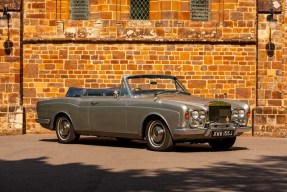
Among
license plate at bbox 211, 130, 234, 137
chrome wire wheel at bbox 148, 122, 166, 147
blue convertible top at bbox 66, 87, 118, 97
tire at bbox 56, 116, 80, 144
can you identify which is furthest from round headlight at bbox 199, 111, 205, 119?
tire at bbox 56, 116, 80, 144

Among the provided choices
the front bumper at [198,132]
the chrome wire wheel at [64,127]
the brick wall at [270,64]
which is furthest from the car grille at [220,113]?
the brick wall at [270,64]

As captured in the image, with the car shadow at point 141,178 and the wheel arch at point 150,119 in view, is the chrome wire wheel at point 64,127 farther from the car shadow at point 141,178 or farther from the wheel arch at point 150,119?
the car shadow at point 141,178


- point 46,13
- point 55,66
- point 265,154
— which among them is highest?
point 46,13

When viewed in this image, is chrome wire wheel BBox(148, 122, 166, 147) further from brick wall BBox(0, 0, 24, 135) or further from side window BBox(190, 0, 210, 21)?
side window BBox(190, 0, 210, 21)

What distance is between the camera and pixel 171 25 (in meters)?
20.8

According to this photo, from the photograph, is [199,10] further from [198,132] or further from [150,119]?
[198,132]

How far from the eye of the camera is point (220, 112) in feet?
42.2

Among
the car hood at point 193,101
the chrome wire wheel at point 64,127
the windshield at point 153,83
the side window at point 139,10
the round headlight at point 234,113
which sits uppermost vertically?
the side window at point 139,10

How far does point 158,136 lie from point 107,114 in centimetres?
156

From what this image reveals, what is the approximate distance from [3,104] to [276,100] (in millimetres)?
8113

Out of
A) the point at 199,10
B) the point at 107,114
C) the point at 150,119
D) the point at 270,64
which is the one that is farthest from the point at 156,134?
the point at 199,10

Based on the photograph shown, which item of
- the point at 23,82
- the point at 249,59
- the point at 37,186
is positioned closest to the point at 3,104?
the point at 23,82

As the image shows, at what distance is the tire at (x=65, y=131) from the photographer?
15.0 m

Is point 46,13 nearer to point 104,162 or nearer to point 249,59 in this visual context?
point 249,59
